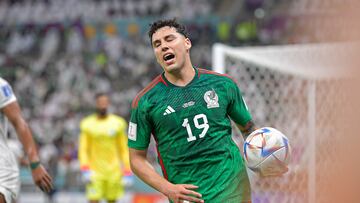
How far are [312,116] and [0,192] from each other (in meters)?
4.51

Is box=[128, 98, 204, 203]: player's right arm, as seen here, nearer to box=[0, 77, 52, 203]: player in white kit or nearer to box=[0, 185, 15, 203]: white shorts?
box=[0, 77, 52, 203]: player in white kit

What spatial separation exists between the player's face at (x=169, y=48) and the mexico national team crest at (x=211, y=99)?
0.26 meters

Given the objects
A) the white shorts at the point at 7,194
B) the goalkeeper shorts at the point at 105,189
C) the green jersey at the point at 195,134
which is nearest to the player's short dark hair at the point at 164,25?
the green jersey at the point at 195,134

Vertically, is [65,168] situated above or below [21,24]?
below

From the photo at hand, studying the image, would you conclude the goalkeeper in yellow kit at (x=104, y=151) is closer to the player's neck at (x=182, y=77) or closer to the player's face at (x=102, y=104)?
the player's face at (x=102, y=104)

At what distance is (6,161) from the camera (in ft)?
17.0

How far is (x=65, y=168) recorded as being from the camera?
16.4 meters

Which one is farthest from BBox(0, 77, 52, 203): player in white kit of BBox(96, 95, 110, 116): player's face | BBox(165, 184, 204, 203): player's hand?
BBox(96, 95, 110, 116): player's face

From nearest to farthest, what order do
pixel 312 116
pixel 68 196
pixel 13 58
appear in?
pixel 312 116, pixel 68 196, pixel 13 58

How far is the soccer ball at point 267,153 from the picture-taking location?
4172 mm

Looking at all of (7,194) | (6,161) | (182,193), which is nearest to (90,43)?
(6,161)

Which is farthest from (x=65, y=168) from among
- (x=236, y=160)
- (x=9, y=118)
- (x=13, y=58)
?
(x=236, y=160)

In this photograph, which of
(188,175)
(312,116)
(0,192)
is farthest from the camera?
(312,116)

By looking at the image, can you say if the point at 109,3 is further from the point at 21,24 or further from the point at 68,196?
the point at 68,196
